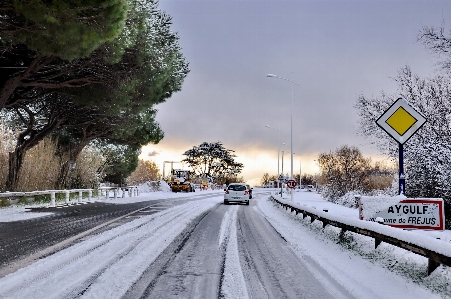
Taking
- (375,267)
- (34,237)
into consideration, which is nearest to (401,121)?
(375,267)

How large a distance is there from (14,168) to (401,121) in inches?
1007

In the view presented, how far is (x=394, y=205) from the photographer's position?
6.50 meters

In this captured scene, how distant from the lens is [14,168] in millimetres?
27109

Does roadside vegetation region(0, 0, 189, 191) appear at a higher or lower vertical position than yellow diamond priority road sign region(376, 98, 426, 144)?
higher

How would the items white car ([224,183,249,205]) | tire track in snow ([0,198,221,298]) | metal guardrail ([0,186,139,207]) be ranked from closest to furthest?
tire track in snow ([0,198,221,298]), metal guardrail ([0,186,139,207]), white car ([224,183,249,205])

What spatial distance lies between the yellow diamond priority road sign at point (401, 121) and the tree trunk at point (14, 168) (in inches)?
992

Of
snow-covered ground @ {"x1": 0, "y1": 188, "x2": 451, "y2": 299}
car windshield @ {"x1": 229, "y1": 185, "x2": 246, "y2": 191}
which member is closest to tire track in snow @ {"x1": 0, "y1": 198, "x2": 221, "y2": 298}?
snow-covered ground @ {"x1": 0, "y1": 188, "x2": 451, "y2": 299}

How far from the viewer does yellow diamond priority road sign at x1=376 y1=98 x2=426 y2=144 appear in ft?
22.0

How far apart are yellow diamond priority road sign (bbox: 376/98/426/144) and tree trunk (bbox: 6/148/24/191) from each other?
2520 cm

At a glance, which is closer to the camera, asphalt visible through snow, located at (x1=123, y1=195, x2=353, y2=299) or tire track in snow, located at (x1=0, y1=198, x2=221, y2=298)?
tire track in snow, located at (x1=0, y1=198, x2=221, y2=298)

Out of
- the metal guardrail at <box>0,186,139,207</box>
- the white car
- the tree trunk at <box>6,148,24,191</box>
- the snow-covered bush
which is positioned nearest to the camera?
the metal guardrail at <box>0,186,139,207</box>

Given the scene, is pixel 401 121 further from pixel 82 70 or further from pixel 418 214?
pixel 82 70

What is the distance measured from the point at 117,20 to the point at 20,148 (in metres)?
16.0

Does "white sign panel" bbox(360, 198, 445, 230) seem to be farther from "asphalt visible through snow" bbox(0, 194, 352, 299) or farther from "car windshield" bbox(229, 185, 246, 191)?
"car windshield" bbox(229, 185, 246, 191)
